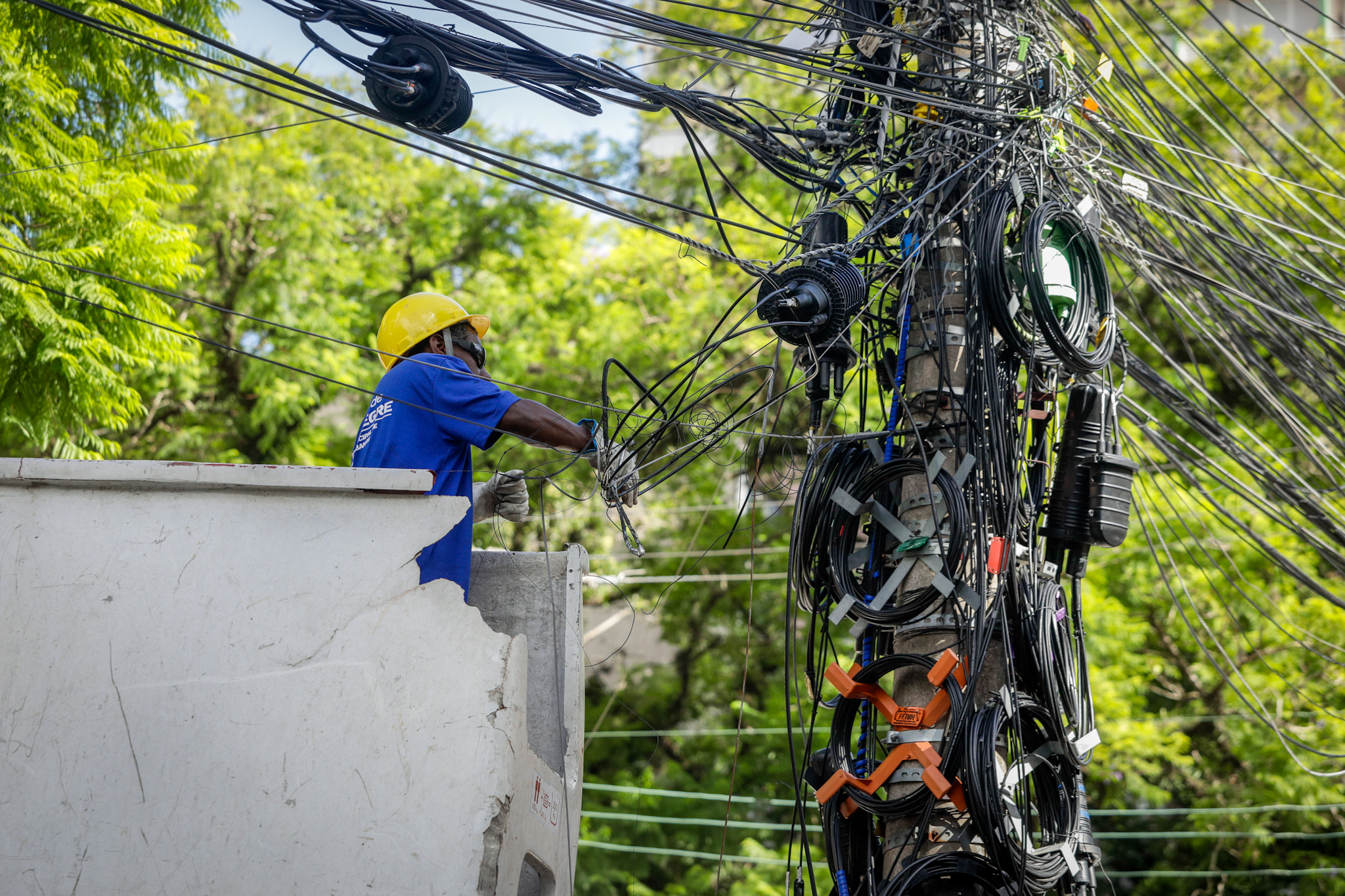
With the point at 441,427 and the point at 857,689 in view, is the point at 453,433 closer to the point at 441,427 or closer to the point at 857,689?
the point at 441,427

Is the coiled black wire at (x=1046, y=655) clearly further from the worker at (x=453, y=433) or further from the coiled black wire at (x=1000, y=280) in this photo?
the worker at (x=453, y=433)

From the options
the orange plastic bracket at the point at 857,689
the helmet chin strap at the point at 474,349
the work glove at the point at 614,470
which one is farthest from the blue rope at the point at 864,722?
the helmet chin strap at the point at 474,349

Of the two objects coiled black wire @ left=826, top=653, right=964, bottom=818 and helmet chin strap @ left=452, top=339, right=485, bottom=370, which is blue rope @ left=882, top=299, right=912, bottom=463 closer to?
coiled black wire @ left=826, top=653, right=964, bottom=818

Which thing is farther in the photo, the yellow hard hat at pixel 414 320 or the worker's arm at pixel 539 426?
the yellow hard hat at pixel 414 320

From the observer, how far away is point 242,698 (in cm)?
321

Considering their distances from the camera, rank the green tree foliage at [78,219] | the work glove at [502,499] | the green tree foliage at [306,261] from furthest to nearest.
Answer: the green tree foliage at [306,261] → the green tree foliage at [78,219] → the work glove at [502,499]

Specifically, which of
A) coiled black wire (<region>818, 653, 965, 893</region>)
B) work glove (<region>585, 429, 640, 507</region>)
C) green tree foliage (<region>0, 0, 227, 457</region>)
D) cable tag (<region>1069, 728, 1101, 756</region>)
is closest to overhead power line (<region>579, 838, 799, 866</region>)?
coiled black wire (<region>818, 653, 965, 893</region>)

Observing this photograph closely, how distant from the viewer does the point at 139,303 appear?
7.89 meters

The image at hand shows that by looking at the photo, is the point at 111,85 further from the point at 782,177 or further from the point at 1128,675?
the point at 1128,675

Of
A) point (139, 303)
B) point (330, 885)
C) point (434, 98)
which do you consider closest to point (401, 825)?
point (330, 885)

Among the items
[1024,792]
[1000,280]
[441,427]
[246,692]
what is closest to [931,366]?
[1000,280]

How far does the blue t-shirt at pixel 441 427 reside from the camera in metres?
4.26

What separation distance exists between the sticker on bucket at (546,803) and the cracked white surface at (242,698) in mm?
403

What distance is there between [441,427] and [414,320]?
2.33 feet
